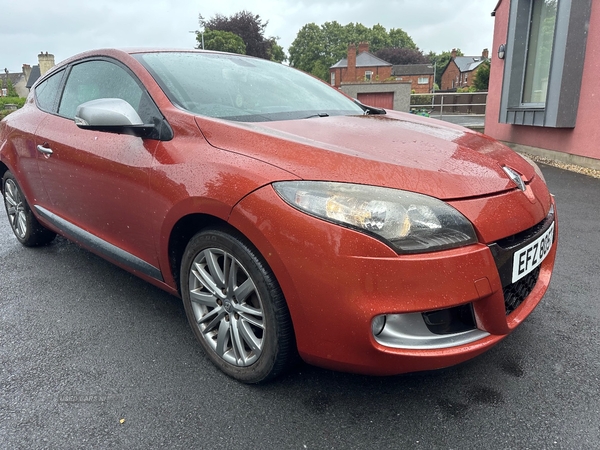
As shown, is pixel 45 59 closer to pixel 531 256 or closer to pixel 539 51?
pixel 539 51

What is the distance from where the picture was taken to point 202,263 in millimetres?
2104

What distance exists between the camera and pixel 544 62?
829 cm

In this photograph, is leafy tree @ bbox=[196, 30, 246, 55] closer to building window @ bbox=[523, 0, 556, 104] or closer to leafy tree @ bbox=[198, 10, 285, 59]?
leafy tree @ bbox=[198, 10, 285, 59]

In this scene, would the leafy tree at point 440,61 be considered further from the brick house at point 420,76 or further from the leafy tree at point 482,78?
the leafy tree at point 482,78

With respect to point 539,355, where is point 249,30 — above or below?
above

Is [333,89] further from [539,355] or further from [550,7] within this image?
[550,7]

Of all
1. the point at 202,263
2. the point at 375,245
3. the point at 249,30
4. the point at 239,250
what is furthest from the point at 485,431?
the point at 249,30

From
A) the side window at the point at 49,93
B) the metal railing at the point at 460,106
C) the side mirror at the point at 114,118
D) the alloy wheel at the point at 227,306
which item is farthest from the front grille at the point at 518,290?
the metal railing at the point at 460,106

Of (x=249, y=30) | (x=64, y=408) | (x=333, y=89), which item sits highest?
(x=249, y=30)

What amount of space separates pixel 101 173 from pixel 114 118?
1.39 feet

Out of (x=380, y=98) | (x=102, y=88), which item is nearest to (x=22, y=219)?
(x=102, y=88)

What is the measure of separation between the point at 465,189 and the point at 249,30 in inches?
2125

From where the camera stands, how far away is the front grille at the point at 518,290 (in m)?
1.87

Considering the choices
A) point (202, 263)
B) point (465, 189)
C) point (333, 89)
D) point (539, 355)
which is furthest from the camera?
point (333, 89)
